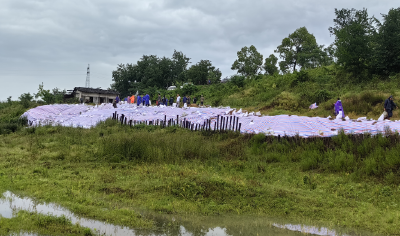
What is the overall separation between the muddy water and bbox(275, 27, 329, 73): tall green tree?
29584 millimetres

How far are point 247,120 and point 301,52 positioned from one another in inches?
972

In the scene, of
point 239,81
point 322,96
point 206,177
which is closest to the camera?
point 206,177

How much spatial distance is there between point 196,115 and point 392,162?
9.36m

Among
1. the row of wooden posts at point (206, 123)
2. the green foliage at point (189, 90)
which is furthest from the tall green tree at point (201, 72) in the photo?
the row of wooden posts at point (206, 123)

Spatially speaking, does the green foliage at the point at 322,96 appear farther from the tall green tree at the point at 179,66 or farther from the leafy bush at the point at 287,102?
the tall green tree at the point at 179,66

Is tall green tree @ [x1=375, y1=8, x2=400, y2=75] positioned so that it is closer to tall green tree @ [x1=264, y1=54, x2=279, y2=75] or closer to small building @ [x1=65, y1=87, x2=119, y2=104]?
tall green tree @ [x1=264, y1=54, x2=279, y2=75]

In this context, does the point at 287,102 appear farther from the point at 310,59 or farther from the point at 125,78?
the point at 125,78

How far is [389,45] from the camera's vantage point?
19328mm

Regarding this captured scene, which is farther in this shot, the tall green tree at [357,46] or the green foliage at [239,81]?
the green foliage at [239,81]

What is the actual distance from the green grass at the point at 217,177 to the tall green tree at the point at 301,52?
24.6m

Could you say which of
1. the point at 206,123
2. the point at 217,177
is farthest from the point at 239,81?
the point at 217,177

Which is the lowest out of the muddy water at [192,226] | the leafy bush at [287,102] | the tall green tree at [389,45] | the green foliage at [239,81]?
the muddy water at [192,226]

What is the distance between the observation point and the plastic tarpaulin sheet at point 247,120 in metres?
10.3

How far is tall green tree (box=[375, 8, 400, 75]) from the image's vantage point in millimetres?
18812
